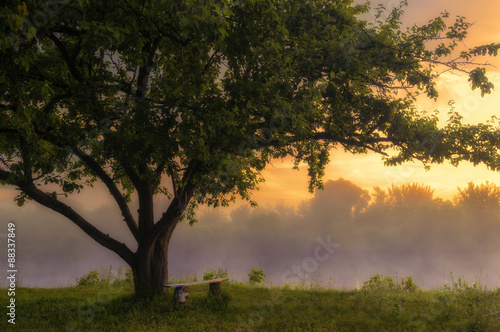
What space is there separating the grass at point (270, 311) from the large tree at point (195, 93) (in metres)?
1.79

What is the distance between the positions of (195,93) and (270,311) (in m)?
7.44

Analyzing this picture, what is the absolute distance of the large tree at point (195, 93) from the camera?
8.46m

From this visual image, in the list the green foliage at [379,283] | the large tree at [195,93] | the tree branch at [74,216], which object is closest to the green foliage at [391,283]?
the green foliage at [379,283]

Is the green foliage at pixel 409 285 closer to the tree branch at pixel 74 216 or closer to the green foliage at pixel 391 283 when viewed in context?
the green foliage at pixel 391 283

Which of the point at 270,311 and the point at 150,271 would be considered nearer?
the point at 270,311

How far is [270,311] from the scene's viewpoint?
1172 centimetres

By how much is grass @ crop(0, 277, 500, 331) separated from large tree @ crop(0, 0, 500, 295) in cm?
179

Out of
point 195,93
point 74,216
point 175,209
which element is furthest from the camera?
point 175,209

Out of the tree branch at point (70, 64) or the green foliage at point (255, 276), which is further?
the green foliage at point (255, 276)

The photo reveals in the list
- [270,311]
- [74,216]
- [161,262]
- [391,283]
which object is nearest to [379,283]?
[391,283]

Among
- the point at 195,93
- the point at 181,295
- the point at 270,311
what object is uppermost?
the point at 195,93

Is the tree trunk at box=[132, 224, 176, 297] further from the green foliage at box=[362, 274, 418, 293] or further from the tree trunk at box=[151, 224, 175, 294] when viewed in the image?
the green foliage at box=[362, 274, 418, 293]

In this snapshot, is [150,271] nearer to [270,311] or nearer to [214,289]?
[214,289]

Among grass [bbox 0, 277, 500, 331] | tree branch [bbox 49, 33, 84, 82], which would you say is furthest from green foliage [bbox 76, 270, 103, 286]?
tree branch [bbox 49, 33, 84, 82]
